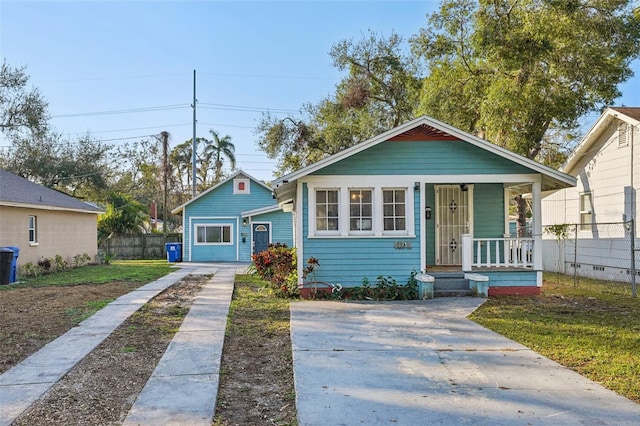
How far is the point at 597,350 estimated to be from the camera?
19.0 feet

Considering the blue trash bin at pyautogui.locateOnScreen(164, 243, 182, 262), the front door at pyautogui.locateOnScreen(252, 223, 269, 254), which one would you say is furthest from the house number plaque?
the blue trash bin at pyautogui.locateOnScreen(164, 243, 182, 262)

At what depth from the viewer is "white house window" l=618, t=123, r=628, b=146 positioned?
12703mm

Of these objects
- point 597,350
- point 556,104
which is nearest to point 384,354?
point 597,350

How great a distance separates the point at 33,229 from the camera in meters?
16.7

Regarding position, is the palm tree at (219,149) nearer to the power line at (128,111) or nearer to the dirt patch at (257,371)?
the power line at (128,111)

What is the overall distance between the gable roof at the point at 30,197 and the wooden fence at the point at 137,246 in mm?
6531

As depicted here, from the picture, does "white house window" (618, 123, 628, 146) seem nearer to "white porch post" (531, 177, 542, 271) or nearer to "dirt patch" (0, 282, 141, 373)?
"white porch post" (531, 177, 542, 271)

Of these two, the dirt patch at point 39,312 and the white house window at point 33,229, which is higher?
the white house window at point 33,229

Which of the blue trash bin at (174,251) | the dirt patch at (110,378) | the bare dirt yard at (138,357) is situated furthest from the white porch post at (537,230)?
the blue trash bin at (174,251)

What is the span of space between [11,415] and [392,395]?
10.5 feet

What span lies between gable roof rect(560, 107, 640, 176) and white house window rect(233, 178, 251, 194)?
1440cm

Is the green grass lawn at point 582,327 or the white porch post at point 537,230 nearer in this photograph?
the green grass lawn at point 582,327

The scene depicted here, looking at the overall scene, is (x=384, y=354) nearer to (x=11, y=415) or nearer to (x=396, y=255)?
(x=11, y=415)

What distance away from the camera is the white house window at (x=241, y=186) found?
23.9 metres
